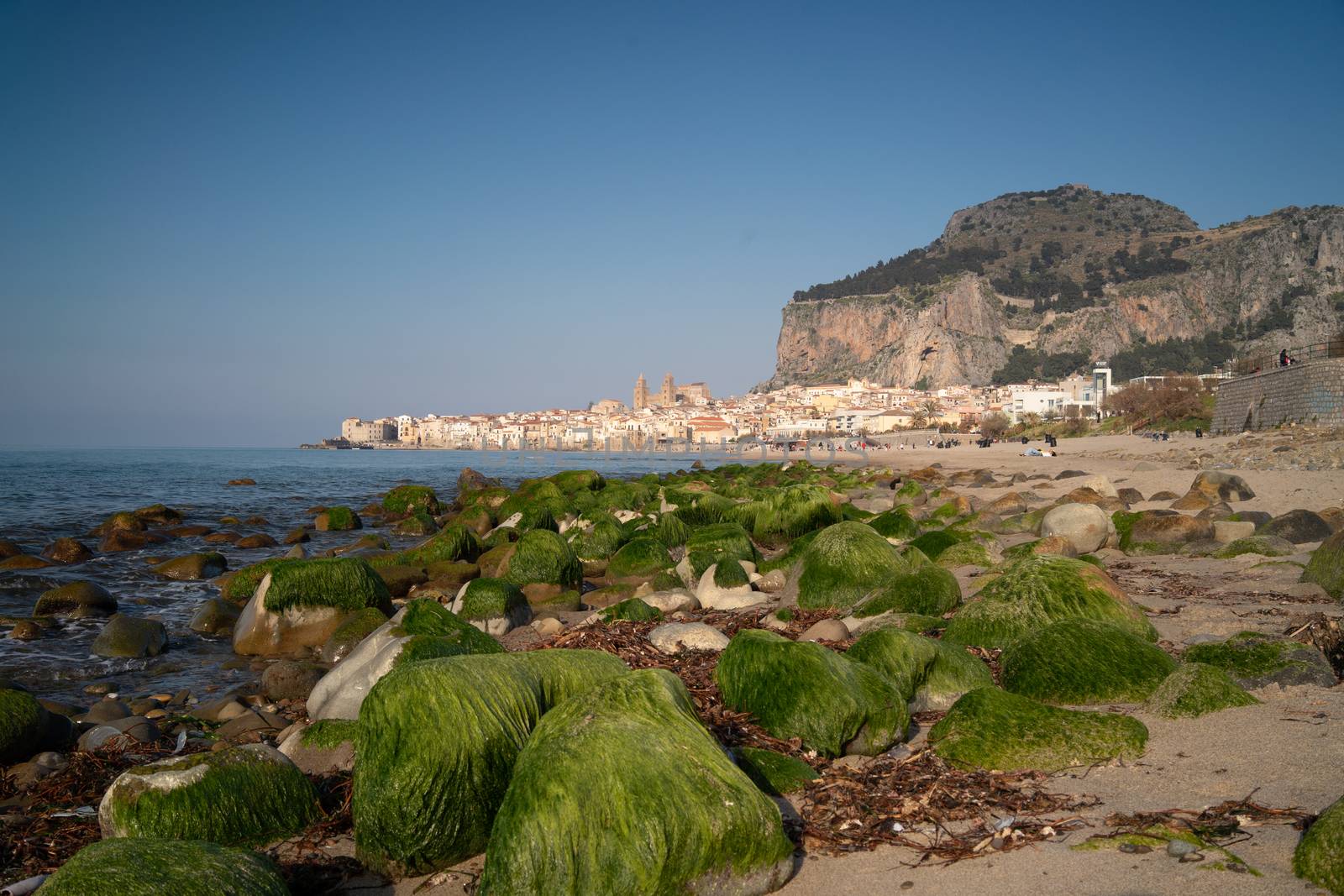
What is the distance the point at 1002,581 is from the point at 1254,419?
30740 millimetres

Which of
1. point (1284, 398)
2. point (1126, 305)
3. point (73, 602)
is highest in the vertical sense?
point (1126, 305)

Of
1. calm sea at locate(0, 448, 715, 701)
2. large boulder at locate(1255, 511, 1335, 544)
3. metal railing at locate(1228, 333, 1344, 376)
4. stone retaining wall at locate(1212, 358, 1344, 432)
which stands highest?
metal railing at locate(1228, 333, 1344, 376)

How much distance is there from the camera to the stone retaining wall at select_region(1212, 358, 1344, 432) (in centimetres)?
2455

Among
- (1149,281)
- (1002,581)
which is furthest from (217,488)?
(1149,281)

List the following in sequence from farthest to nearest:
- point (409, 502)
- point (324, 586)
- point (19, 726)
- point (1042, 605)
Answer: point (409, 502)
point (324, 586)
point (1042, 605)
point (19, 726)

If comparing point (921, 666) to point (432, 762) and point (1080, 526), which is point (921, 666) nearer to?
point (432, 762)

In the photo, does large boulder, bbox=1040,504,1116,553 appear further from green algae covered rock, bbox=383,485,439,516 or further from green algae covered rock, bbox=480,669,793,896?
green algae covered rock, bbox=383,485,439,516

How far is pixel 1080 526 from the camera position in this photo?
11.5 meters

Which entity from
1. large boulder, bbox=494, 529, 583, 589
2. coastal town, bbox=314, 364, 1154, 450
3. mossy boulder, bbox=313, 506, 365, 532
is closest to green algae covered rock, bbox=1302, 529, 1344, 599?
large boulder, bbox=494, 529, 583, 589

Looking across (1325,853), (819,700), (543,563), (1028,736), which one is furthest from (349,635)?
(1325,853)

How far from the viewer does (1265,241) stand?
14525 centimetres

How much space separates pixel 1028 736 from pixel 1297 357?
37.3 metres

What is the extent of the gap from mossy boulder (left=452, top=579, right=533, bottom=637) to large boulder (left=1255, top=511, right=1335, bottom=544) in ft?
31.9

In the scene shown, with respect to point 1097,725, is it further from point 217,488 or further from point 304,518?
point 217,488
